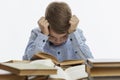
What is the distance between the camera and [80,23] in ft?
8.32

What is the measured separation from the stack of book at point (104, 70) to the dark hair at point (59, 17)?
27.3 inches

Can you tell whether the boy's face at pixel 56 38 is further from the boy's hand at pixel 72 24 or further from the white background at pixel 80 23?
the white background at pixel 80 23

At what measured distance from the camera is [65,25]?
1421mm

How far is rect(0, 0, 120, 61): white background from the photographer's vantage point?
2414 millimetres

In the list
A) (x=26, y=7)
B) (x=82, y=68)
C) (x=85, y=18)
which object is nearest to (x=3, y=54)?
(x=26, y=7)

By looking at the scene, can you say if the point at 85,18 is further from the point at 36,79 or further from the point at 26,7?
the point at 36,79

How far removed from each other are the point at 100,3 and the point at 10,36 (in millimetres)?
841

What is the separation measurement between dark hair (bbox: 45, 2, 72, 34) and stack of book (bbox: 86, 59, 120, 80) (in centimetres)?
69

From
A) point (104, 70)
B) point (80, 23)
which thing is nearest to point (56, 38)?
point (104, 70)

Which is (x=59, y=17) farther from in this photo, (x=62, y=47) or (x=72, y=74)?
(x=72, y=74)

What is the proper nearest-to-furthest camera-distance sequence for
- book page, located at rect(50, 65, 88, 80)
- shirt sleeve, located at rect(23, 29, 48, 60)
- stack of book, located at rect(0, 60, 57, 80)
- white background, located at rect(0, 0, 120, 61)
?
stack of book, located at rect(0, 60, 57, 80) → book page, located at rect(50, 65, 88, 80) → shirt sleeve, located at rect(23, 29, 48, 60) → white background, located at rect(0, 0, 120, 61)

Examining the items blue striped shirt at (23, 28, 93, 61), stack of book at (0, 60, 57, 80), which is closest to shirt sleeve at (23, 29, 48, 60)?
blue striped shirt at (23, 28, 93, 61)

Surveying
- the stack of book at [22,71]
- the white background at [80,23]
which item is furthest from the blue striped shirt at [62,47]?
the white background at [80,23]

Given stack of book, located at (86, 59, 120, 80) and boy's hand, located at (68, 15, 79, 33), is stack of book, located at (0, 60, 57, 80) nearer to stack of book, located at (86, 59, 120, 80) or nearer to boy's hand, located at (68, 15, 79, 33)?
stack of book, located at (86, 59, 120, 80)
